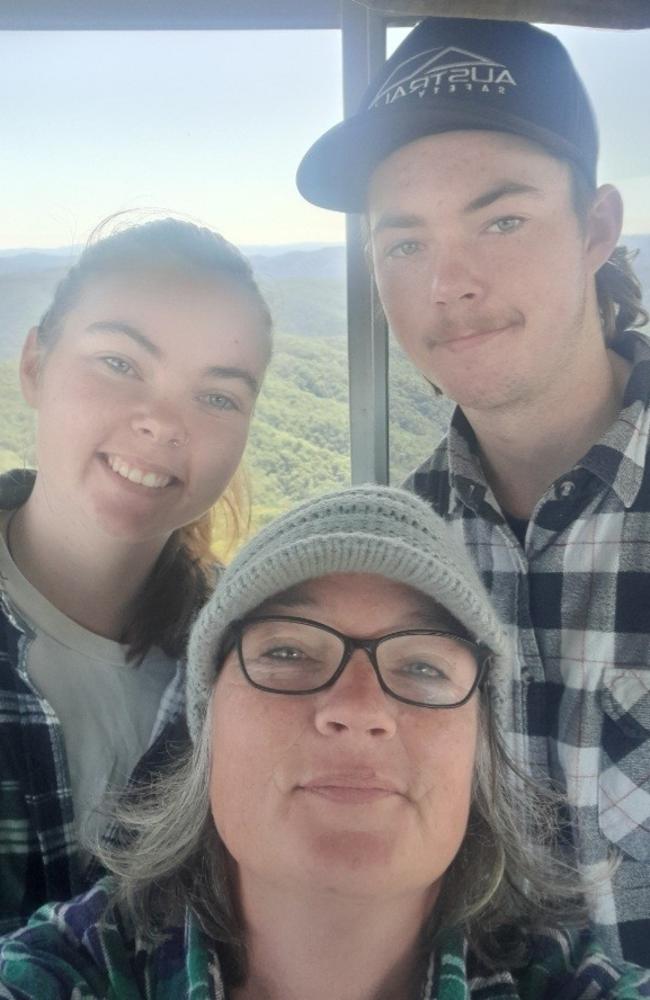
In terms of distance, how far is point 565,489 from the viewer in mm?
1416

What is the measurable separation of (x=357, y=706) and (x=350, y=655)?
0.06 metres

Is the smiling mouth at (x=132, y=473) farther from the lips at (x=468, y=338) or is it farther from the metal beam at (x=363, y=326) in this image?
the metal beam at (x=363, y=326)

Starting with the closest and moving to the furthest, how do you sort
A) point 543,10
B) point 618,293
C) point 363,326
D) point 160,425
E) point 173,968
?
1. point 173,968
2. point 543,10
3. point 160,425
4. point 618,293
5. point 363,326

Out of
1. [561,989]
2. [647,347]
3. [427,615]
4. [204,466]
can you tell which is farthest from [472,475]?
[561,989]

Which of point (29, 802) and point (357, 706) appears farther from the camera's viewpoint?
point (29, 802)

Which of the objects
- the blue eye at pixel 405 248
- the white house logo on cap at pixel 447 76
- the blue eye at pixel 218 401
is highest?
the white house logo on cap at pixel 447 76

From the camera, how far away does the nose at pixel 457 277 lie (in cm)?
139

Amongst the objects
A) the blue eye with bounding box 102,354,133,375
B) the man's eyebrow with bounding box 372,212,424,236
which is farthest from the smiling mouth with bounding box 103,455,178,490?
the man's eyebrow with bounding box 372,212,424,236

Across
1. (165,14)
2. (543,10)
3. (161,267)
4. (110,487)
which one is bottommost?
(110,487)

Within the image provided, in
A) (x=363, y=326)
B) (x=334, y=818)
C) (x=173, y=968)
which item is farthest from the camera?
(x=363, y=326)

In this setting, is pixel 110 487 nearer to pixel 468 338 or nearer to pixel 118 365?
pixel 118 365

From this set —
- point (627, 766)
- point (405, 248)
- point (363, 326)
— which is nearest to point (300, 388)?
point (363, 326)

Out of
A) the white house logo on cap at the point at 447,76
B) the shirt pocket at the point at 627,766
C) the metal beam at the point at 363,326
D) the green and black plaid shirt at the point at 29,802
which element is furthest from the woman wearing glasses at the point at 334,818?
the metal beam at the point at 363,326

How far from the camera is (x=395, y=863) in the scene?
81 cm
